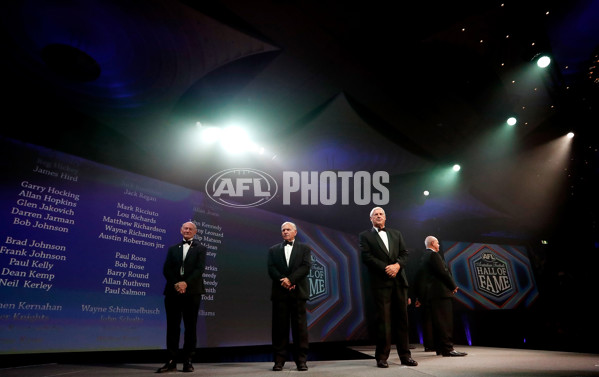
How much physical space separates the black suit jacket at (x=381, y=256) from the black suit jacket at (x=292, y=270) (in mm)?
628

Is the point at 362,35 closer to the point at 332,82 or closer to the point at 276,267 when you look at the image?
the point at 332,82

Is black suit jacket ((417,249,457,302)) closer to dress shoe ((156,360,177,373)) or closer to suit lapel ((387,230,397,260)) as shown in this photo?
suit lapel ((387,230,397,260))

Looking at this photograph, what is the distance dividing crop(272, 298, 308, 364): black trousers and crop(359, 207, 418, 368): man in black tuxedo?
0.74m

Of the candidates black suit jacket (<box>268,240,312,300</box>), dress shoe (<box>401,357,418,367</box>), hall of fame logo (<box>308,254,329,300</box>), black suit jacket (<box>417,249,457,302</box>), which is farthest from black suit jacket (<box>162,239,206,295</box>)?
hall of fame logo (<box>308,254,329,300</box>)

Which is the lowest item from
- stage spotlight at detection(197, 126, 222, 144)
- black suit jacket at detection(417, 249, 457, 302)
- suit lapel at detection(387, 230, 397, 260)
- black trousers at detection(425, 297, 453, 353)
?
black trousers at detection(425, 297, 453, 353)

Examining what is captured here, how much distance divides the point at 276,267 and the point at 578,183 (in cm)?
778

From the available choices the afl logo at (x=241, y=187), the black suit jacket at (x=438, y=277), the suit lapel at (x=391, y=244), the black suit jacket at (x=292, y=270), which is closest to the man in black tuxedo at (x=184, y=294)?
the black suit jacket at (x=292, y=270)

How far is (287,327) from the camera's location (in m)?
3.63

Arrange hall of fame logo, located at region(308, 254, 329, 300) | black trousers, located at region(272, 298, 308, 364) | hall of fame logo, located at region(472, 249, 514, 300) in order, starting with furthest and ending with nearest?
1. hall of fame logo, located at region(472, 249, 514, 300)
2. hall of fame logo, located at region(308, 254, 329, 300)
3. black trousers, located at region(272, 298, 308, 364)

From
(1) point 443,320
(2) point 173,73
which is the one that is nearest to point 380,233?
(1) point 443,320

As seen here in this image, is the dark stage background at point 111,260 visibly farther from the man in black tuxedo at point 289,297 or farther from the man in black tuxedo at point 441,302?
the man in black tuxedo at point 441,302

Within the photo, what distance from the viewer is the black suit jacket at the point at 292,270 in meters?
3.65

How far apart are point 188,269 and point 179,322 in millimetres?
544

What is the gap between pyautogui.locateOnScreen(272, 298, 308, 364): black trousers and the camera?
3.51 m
